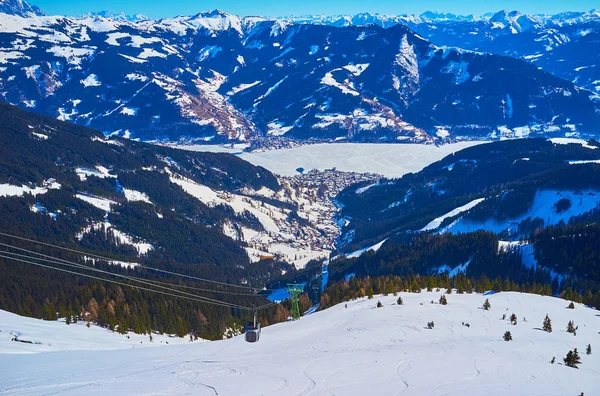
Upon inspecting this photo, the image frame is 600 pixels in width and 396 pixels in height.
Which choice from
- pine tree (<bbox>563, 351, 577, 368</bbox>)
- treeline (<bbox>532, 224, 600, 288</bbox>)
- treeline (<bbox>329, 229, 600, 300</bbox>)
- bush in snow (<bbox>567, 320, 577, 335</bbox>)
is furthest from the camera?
treeline (<bbox>329, 229, 600, 300</bbox>)

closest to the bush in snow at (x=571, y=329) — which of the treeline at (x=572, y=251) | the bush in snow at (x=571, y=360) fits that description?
the bush in snow at (x=571, y=360)

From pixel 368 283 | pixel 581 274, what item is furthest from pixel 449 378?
pixel 581 274

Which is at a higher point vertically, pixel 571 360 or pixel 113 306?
pixel 571 360

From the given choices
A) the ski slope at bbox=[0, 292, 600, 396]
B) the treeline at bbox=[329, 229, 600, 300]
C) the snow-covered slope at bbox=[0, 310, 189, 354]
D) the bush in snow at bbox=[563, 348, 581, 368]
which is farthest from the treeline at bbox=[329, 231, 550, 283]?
the bush in snow at bbox=[563, 348, 581, 368]

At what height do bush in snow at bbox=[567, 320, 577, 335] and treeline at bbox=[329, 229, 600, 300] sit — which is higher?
bush in snow at bbox=[567, 320, 577, 335]

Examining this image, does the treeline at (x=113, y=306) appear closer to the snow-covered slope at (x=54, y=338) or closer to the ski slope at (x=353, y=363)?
the snow-covered slope at (x=54, y=338)

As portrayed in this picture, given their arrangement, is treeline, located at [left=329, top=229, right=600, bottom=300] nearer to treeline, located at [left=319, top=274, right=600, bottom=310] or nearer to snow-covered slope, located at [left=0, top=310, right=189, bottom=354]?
treeline, located at [left=319, top=274, right=600, bottom=310]

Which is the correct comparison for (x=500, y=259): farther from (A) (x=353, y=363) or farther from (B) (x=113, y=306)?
(A) (x=353, y=363)

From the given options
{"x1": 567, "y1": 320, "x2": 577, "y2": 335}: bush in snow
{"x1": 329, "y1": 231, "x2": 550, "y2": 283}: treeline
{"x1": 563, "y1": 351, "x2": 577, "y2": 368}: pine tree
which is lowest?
{"x1": 329, "y1": 231, "x2": 550, "y2": 283}: treeline

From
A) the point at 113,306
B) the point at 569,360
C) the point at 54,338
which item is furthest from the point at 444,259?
the point at 54,338
